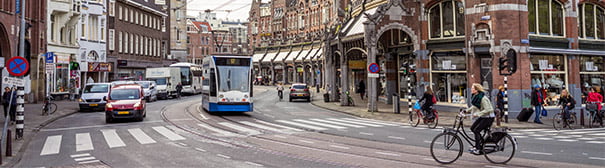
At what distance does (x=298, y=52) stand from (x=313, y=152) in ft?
186

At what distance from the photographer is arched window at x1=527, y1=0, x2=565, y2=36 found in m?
20.8

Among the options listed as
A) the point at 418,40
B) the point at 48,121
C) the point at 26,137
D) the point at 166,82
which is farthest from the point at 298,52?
the point at 26,137

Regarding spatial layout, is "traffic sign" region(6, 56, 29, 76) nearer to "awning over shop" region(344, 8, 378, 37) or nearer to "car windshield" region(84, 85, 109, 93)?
"car windshield" region(84, 85, 109, 93)

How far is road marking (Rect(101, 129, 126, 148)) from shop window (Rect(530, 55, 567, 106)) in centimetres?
1851

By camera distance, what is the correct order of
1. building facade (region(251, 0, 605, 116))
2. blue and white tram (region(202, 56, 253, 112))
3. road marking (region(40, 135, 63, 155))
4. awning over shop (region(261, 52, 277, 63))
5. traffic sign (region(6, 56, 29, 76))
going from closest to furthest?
road marking (region(40, 135, 63, 155))
traffic sign (region(6, 56, 29, 76))
blue and white tram (region(202, 56, 253, 112))
building facade (region(251, 0, 605, 116))
awning over shop (region(261, 52, 277, 63))

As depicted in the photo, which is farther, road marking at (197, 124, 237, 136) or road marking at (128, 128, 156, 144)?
road marking at (197, 124, 237, 136)

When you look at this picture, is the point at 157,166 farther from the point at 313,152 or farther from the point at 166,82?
the point at 166,82

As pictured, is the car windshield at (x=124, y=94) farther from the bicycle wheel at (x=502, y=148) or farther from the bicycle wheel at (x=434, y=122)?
the bicycle wheel at (x=502, y=148)

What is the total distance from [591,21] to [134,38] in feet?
145

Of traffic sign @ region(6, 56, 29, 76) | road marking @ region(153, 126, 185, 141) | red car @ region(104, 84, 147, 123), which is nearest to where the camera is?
traffic sign @ region(6, 56, 29, 76)

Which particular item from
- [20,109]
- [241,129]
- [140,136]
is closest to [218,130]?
[241,129]

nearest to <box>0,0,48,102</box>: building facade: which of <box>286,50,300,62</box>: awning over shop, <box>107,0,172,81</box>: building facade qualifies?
<box>107,0,172,81</box>: building facade

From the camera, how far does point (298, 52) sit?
218 ft

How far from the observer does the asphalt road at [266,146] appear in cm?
884
